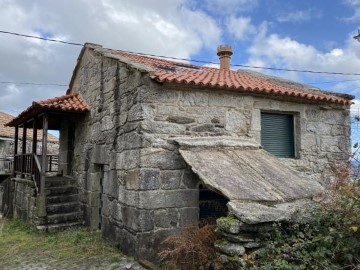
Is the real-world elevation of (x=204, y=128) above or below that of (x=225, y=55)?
below

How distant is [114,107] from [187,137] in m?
1.79

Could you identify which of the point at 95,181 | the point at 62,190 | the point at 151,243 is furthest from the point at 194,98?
the point at 62,190

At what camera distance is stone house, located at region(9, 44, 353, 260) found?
532cm

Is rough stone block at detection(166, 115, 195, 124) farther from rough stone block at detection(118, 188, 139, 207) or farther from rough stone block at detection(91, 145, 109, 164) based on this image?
rough stone block at detection(91, 145, 109, 164)

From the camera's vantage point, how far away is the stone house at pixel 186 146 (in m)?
5.32

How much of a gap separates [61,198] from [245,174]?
5467mm

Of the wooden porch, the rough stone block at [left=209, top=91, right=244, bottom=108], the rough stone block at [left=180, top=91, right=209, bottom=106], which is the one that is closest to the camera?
the rough stone block at [left=180, top=91, right=209, bottom=106]

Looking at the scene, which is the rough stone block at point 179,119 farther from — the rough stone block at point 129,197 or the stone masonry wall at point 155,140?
the rough stone block at point 129,197

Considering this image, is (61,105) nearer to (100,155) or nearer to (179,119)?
(100,155)

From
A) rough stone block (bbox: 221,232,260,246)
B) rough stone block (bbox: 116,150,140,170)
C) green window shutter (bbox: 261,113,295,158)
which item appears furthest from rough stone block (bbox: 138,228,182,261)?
green window shutter (bbox: 261,113,295,158)

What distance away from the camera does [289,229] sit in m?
3.96

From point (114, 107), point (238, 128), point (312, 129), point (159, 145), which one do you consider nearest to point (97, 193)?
point (114, 107)

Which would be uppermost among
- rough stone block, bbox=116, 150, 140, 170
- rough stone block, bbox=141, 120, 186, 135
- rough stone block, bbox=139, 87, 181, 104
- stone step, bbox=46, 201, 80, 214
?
rough stone block, bbox=139, 87, 181, 104

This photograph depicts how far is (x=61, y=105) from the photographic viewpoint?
8.31 meters
